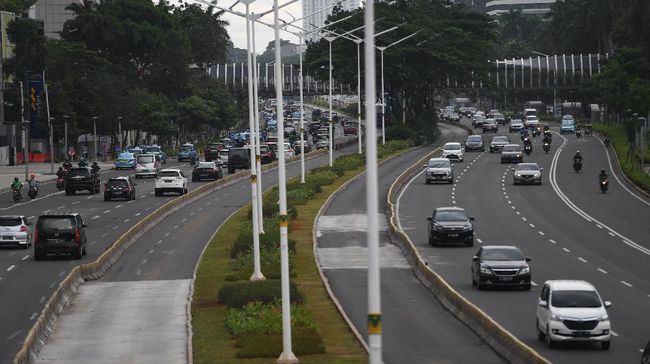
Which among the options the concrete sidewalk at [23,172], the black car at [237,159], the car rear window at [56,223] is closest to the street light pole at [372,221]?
the car rear window at [56,223]

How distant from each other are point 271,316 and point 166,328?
3.45m

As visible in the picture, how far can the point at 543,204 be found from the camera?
3051 inches

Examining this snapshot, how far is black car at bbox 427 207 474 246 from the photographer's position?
5769 cm

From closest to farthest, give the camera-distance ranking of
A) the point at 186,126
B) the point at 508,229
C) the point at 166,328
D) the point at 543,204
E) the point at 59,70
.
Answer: the point at 166,328
the point at 508,229
the point at 543,204
the point at 59,70
the point at 186,126

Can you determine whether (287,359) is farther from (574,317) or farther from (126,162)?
(126,162)

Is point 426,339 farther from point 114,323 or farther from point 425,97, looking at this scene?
point 425,97

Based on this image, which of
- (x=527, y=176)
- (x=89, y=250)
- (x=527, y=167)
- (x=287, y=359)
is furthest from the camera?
(x=527, y=167)

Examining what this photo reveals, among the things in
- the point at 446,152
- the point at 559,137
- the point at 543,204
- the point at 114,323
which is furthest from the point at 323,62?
the point at 114,323

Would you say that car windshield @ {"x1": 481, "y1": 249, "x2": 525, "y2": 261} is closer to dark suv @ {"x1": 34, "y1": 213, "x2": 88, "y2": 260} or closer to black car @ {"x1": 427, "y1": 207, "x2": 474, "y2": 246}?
black car @ {"x1": 427, "y1": 207, "x2": 474, "y2": 246}

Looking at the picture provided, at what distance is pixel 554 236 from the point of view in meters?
62.3

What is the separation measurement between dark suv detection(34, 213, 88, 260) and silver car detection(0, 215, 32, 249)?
4753 millimetres

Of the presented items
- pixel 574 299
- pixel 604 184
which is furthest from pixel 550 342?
pixel 604 184

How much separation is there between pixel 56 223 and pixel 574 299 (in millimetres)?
26879

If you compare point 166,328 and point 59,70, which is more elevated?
point 59,70
